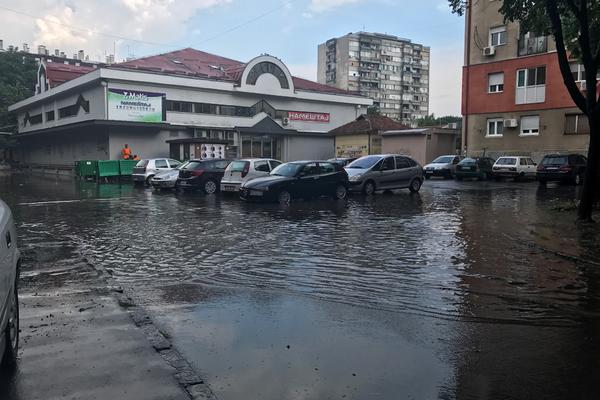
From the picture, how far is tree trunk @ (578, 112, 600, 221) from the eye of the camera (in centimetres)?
1205

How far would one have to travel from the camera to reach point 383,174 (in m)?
20.9

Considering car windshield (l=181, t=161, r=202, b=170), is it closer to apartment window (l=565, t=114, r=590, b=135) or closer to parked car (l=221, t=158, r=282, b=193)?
parked car (l=221, t=158, r=282, b=193)

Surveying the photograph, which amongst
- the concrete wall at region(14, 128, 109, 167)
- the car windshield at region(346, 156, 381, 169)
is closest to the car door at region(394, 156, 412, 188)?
the car windshield at region(346, 156, 381, 169)

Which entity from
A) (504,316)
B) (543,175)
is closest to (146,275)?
(504,316)

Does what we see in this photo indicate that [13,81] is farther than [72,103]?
Yes

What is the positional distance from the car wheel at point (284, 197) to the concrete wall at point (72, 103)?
2407 cm

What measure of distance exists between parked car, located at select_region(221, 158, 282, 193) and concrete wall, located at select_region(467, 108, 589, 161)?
73.6 ft

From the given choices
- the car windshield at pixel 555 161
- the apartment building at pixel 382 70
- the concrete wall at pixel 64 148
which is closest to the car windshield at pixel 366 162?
the car windshield at pixel 555 161

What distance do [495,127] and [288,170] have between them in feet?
81.1

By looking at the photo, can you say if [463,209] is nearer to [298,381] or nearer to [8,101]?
[298,381]

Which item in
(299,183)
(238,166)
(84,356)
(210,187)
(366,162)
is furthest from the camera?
(210,187)

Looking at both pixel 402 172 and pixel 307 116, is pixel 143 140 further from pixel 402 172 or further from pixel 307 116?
pixel 402 172

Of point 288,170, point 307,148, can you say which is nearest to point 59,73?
point 307,148

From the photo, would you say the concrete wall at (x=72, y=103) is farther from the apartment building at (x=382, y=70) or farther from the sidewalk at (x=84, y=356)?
the apartment building at (x=382, y=70)
